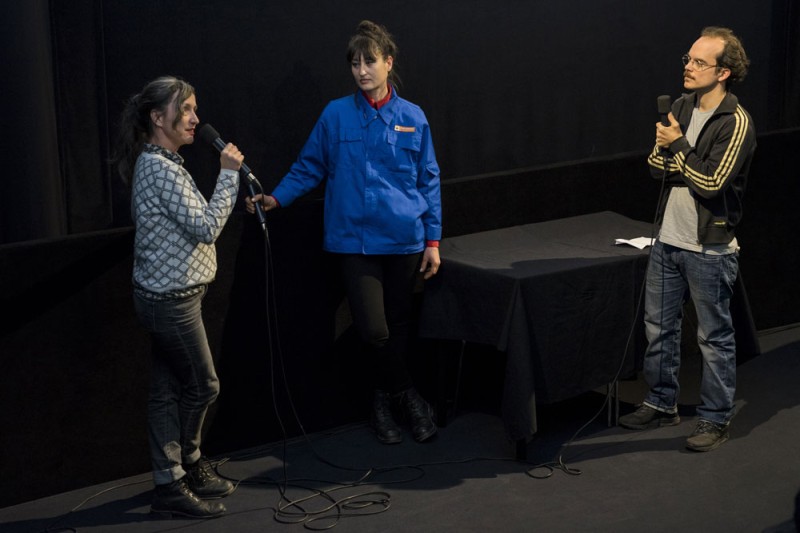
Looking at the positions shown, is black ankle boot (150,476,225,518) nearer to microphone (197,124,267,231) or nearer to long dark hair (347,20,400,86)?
microphone (197,124,267,231)

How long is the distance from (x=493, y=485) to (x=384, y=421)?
603 millimetres

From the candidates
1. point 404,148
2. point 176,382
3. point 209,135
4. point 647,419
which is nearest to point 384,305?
point 404,148

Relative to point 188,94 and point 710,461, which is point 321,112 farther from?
point 710,461

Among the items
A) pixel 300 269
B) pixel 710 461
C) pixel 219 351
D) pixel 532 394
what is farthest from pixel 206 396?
pixel 710 461

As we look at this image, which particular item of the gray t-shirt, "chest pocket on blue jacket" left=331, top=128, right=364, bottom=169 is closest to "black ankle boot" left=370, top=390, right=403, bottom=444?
"chest pocket on blue jacket" left=331, top=128, right=364, bottom=169

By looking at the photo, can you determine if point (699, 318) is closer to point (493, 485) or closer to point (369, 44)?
point (493, 485)

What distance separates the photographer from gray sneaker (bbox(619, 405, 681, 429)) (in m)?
4.74

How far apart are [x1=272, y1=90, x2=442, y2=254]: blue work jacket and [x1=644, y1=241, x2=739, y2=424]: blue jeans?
935mm

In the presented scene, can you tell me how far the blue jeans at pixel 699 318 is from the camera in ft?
14.4

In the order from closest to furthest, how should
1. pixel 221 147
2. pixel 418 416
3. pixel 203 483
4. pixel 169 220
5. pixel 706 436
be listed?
pixel 169 220
pixel 221 147
pixel 203 483
pixel 706 436
pixel 418 416

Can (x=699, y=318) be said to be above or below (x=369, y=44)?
below

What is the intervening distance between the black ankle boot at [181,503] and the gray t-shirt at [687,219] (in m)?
1.88

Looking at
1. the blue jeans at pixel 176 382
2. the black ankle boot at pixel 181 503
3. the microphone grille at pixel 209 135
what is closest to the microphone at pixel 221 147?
the microphone grille at pixel 209 135

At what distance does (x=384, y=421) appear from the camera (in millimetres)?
4680
